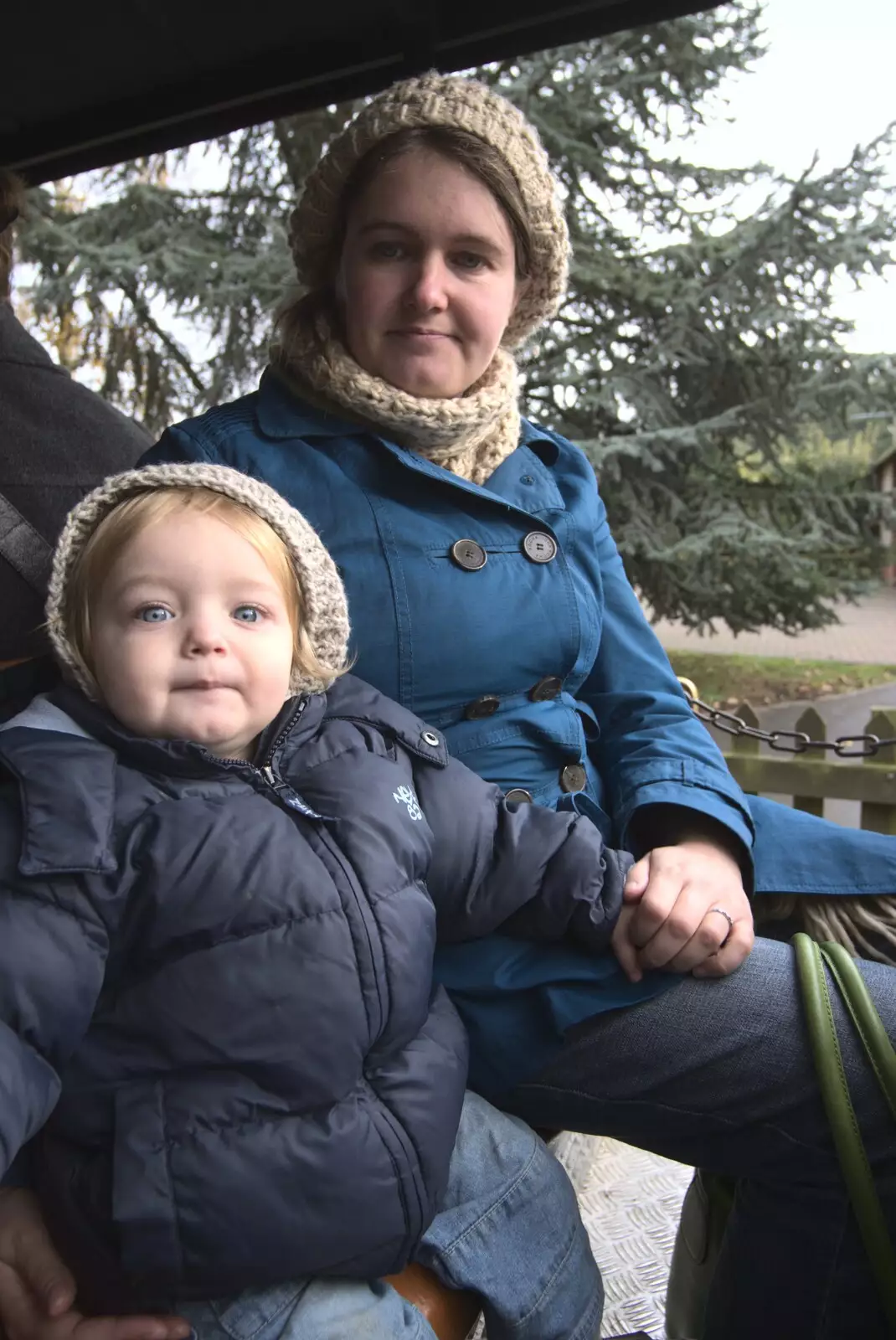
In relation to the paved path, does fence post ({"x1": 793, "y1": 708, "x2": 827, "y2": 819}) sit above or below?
below

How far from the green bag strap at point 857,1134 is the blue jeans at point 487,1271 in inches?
13.9

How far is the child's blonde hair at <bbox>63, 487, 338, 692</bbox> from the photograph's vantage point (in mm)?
1261

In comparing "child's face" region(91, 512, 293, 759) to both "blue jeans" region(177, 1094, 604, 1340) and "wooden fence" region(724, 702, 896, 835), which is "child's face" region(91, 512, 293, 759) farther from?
"wooden fence" region(724, 702, 896, 835)

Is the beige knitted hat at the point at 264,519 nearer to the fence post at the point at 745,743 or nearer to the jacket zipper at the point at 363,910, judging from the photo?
the jacket zipper at the point at 363,910

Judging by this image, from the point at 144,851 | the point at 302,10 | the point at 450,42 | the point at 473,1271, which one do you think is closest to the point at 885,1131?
the point at 473,1271

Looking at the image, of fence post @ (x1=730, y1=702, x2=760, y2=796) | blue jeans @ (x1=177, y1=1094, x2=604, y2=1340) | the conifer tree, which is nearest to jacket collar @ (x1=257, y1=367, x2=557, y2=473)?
blue jeans @ (x1=177, y1=1094, x2=604, y2=1340)

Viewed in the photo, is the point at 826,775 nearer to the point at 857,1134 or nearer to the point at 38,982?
the point at 857,1134

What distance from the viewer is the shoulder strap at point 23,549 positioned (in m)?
1.67

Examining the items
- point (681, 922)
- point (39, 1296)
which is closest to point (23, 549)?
point (39, 1296)

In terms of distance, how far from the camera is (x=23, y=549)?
5.50 feet

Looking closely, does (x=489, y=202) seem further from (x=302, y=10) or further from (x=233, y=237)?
(x=233, y=237)

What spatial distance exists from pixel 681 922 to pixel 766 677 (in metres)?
4.86

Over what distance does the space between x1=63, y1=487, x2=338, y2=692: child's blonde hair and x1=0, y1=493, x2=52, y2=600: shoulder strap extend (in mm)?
424

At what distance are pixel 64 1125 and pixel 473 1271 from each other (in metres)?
0.52
